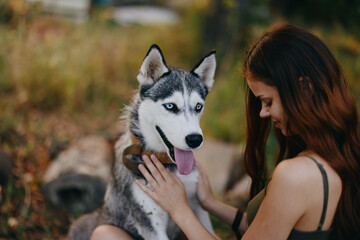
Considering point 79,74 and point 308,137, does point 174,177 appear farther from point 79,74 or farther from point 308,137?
point 79,74

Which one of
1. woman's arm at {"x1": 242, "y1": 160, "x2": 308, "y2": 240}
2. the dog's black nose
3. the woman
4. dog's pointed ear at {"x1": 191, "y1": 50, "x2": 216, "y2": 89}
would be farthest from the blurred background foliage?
woman's arm at {"x1": 242, "y1": 160, "x2": 308, "y2": 240}

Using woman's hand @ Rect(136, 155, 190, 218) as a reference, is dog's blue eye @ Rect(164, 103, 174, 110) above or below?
above

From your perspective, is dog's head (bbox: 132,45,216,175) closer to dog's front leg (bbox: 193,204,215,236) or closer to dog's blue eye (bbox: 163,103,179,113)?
dog's blue eye (bbox: 163,103,179,113)

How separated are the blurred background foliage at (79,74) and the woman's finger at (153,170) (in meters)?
0.61

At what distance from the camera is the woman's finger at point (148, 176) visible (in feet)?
6.79

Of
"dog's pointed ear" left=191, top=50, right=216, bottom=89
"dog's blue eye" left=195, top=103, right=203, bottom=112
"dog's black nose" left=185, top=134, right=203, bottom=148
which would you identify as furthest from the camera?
"dog's pointed ear" left=191, top=50, right=216, bottom=89

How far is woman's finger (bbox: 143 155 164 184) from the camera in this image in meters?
2.07

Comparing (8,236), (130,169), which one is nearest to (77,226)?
(130,169)

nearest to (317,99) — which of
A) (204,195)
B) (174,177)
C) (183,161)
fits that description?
(183,161)

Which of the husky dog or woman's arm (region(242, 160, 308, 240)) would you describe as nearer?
woman's arm (region(242, 160, 308, 240))

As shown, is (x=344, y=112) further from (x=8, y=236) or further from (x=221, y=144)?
(x=221, y=144)

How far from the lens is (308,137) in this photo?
158 cm

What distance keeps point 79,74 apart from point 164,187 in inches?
182

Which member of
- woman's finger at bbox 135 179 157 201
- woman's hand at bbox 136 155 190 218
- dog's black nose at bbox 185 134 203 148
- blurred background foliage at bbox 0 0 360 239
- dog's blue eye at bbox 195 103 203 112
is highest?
dog's blue eye at bbox 195 103 203 112
